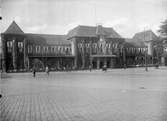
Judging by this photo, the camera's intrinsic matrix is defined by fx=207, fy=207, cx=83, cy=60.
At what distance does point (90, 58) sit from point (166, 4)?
52.0 meters

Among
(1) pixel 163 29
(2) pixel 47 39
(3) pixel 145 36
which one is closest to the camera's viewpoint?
(1) pixel 163 29

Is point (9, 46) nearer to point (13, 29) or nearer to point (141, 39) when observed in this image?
point (13, 29)

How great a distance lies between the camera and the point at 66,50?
204 feet

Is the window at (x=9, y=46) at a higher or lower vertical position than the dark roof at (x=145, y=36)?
lower

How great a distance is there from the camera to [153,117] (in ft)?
18.5

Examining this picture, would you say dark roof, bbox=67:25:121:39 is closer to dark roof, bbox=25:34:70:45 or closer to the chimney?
the chimney

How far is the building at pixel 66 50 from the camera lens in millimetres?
52344

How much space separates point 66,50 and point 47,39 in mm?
6552

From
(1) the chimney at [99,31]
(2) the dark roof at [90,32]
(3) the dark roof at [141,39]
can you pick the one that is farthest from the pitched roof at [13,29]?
(3) the dark roof at [141,39]

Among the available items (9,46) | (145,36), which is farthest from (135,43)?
(9,46)

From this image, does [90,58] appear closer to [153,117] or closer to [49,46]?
[49,46]

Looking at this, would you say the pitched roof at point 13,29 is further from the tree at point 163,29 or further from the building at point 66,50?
the tree at point 163,29

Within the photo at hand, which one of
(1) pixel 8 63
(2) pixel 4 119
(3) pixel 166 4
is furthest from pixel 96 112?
(1) pixel 8 63

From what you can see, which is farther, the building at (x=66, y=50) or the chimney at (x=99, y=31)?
the chimney at (x=99, y=31)
